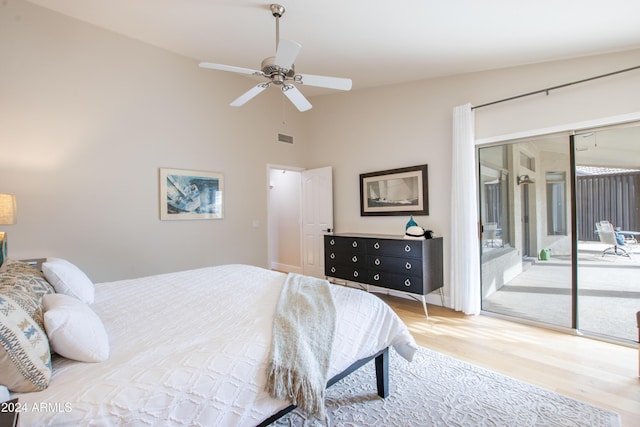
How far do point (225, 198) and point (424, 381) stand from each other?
10.9 ft

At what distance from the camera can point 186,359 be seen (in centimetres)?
118

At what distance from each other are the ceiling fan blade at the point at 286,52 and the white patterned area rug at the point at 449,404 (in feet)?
7.58

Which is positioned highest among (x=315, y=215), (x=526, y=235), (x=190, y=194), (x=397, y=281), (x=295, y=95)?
(x=295, y=95)

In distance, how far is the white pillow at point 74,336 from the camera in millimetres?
1187

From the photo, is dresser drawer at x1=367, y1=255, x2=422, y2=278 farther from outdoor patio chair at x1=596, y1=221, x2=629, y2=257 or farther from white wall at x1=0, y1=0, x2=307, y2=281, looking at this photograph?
white wall at x1=0, y1=0, x2=307, y2=281

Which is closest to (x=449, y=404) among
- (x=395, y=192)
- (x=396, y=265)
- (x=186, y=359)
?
(x=186, y=359)

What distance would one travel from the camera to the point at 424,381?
7.09ft

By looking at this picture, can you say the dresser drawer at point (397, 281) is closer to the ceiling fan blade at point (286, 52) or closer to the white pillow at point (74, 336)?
the ceiling fan blade at point (286, 52)

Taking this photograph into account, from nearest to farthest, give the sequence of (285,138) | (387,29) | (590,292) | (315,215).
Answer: (387,29)
(590,292)
(285,138)
(315,215)

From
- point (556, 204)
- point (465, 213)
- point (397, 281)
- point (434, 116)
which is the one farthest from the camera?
point (434, 116)

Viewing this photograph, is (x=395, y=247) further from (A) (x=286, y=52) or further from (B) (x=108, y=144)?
(B) (x=108, y=144)

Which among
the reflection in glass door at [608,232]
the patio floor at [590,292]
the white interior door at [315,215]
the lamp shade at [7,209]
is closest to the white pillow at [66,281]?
the lamp shade at [7,209]

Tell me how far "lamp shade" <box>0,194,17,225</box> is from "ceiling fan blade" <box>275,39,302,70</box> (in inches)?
96.7

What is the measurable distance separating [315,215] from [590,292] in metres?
3.64
